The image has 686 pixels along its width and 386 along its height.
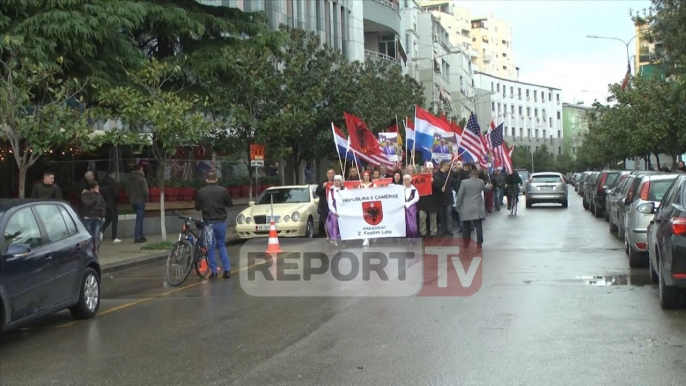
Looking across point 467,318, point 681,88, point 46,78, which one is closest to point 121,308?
point 467,318

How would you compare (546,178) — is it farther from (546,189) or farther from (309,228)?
(309,228)

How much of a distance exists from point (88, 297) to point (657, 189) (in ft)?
33.9

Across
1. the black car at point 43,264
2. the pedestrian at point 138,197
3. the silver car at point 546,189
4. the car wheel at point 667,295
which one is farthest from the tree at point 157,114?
the silver car at point 546,189

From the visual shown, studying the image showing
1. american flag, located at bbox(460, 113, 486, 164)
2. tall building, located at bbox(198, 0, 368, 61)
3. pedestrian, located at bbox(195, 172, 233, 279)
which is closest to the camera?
pedestrian, located at bbox(195, 172, 233, 279)

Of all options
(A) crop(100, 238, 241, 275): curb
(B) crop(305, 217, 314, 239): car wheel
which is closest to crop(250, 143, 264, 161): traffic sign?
(B) crop(305, 217, 314, 239): car wheel

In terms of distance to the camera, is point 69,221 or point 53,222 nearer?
point 53,222

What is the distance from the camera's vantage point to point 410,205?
17.1 m

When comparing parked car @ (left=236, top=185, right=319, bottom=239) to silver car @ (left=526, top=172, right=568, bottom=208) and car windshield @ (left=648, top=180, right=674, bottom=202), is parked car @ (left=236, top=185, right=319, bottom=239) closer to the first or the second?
car windshield @ (left=648, top=180, right=674, bottom=202)

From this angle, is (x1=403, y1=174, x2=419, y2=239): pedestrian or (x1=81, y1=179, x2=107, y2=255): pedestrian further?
(x1=403, y1=174, x2=419, y2=239): pedestrian

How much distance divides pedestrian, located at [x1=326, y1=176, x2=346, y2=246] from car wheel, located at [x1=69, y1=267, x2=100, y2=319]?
7.84 meters

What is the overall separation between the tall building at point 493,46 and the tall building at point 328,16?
70454mm

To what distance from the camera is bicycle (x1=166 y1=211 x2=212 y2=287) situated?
12102 millimetres

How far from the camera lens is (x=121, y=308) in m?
10.4

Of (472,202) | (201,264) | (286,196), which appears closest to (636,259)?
(472,202)
